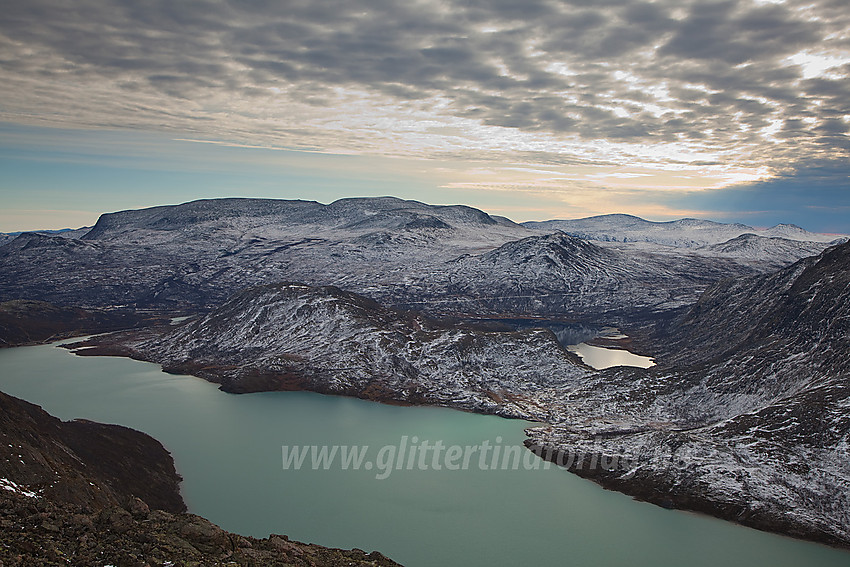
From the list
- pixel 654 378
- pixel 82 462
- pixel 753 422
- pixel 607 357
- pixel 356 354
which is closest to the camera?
pixel 82 462

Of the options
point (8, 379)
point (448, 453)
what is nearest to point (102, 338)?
point (8, 379)

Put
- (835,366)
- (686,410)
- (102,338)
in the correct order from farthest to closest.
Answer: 1. (102,338)
2. (686,410)
3. (835,366)

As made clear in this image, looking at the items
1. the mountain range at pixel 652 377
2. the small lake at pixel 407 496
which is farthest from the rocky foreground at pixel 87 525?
the mountain range at pixel 652 377

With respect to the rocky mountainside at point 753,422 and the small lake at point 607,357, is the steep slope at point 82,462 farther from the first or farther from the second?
the small lake at point 607,357

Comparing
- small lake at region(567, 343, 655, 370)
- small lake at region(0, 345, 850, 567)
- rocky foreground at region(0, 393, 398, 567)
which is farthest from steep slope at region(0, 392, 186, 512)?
small lake at region(567, 343, 655, 370)

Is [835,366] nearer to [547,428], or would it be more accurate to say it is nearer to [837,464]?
[837,464]

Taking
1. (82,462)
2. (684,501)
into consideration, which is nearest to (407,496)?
(684,501)

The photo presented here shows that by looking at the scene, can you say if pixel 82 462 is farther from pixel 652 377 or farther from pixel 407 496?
pixel 652 377

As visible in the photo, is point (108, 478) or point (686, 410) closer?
point (108, 478)
